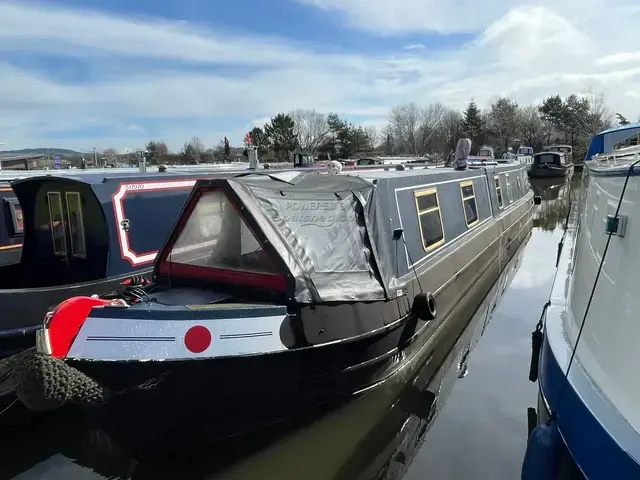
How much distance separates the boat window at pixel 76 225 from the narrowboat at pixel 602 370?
4.77 metres

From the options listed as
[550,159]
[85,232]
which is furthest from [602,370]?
[550,159]

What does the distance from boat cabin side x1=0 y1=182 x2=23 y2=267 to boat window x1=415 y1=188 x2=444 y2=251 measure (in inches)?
199

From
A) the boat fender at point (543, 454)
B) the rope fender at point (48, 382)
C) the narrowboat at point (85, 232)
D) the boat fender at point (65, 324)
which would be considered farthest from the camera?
→ the narrowboat at point (85, 232)

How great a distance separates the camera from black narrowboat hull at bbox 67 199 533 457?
3.38 m

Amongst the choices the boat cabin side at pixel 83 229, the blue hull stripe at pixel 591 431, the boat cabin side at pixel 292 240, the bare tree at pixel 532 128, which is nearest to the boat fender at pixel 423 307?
the boat cabin side at pixel 292 240

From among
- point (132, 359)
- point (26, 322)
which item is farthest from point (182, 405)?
point (26, 322)

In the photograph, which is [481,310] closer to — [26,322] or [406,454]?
[406,454]

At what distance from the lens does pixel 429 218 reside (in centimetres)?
619

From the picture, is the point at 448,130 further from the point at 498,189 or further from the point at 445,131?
the point at 498,189

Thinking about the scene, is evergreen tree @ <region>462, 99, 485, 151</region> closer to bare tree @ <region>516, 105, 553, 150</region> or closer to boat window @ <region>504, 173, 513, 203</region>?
bare tree @ <region>516, 105, 553, 150</region>

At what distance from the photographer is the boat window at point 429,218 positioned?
5.88 m

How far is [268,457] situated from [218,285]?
4.63 feet

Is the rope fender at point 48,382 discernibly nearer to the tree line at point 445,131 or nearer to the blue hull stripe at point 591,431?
the blue hull stripe at point 591,431

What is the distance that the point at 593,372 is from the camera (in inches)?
108
